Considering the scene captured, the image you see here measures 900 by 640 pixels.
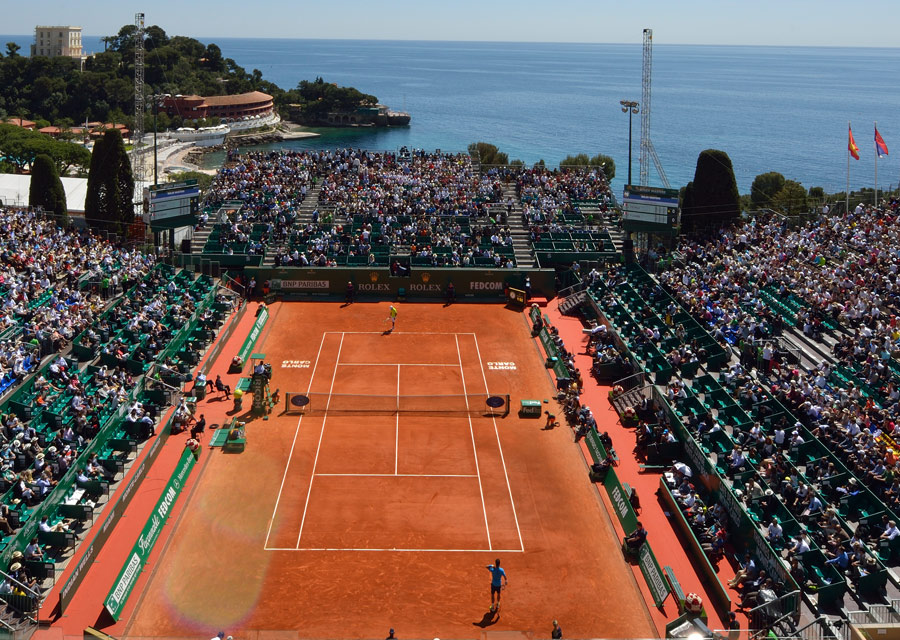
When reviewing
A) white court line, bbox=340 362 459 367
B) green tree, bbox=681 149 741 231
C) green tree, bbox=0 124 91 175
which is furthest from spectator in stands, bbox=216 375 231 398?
green tree, bbox=0 124 91 175

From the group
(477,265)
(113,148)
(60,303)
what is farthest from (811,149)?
(60,303)

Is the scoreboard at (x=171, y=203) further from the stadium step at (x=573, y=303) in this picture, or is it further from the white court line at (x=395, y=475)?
the white court line at (x=395, y=475)

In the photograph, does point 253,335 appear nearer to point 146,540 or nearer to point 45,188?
point 146,540

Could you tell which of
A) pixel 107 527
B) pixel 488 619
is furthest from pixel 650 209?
pixel 107 527

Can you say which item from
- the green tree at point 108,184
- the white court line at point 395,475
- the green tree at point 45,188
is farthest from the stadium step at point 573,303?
the green tree at point 45,188

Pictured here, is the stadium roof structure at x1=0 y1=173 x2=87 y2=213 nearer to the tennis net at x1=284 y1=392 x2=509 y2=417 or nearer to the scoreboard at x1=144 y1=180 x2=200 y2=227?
the scoreboard at x1=144 y1=180 x2=200 y2=227

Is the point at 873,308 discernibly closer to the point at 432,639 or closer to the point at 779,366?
the point at 779,366
